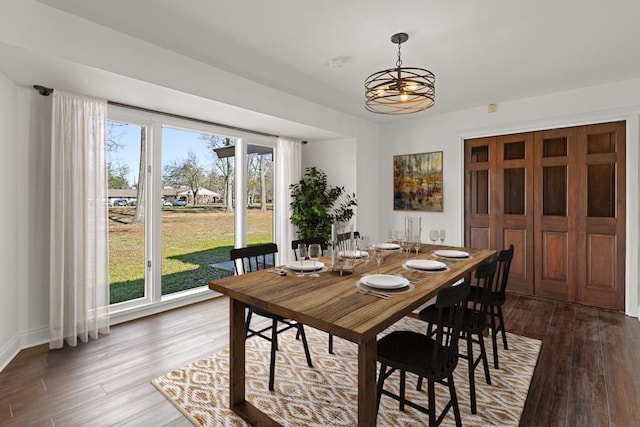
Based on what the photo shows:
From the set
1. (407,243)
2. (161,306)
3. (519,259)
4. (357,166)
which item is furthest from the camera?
(357,166)

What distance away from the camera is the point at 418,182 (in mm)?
5207

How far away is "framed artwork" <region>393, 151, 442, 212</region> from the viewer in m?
5.02

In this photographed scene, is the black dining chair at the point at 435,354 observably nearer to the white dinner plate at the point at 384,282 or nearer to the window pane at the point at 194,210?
the white dinner plate at the point at 384,282

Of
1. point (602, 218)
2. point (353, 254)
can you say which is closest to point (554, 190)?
point (602, 218)

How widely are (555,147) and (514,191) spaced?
705mm

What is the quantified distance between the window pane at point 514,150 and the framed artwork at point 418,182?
34.4 inches

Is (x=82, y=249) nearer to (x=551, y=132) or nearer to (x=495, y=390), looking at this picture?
(x=495, y=390)

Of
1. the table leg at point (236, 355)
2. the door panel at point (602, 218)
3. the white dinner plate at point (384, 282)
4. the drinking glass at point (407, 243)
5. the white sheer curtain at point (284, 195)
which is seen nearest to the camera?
the white dinner plate at point (384, 282)

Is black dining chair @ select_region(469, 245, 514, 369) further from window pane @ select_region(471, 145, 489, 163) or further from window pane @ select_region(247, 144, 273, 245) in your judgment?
A: window pane @ select_region(247, 144, 273, 245)

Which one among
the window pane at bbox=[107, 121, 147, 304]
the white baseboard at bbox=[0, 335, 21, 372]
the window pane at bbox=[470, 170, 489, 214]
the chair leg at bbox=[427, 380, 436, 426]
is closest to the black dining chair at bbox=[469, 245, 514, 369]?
the chair leg at bbox=[427, 380, 436, 426]

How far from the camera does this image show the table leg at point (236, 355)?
6.72 ft

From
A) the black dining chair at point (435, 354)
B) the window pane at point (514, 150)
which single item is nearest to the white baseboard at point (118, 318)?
the black dining chair at point (435, 354)

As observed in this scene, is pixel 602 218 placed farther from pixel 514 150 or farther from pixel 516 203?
pixel 514 150

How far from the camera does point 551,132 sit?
163 inches
